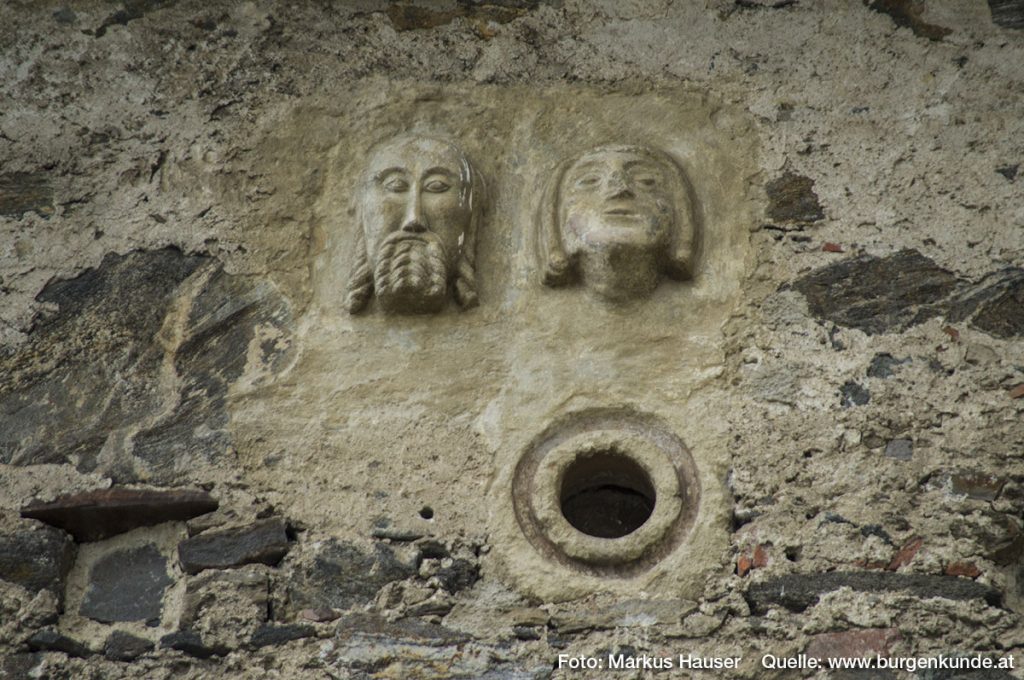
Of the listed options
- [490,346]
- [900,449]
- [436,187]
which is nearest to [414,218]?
[436,187]

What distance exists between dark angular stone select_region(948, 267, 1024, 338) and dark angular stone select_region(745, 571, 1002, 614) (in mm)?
609

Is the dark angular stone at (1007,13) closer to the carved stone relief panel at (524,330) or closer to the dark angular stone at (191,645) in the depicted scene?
the carved stone relief panel at (524,330)

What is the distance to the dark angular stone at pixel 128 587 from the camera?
10.3 feet

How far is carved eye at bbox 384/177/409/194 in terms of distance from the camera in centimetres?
356

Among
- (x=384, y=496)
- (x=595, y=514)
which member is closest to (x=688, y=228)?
(x=595, y=514)

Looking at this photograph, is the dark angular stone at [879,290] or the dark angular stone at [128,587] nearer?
the dark angular stone at [128,587]

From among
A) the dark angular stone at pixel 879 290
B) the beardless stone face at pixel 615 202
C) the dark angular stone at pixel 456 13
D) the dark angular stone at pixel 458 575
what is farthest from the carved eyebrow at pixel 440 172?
the dark angular stone at pixel 458 575

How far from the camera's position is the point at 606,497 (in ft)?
11.0

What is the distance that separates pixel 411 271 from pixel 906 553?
4.02 feet

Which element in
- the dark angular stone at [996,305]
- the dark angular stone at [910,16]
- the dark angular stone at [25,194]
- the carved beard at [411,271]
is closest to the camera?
the dark angular stone at [996,305]

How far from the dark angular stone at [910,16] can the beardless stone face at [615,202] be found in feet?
2.44

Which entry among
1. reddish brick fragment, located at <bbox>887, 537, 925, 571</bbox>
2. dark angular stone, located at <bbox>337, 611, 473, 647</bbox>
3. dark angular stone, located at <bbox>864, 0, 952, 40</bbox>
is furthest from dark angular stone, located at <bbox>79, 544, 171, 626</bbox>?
dark angular stone, located at <bbox>864, 0, 952, 40</bbox>

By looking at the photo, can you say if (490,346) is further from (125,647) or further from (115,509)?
(125,647)

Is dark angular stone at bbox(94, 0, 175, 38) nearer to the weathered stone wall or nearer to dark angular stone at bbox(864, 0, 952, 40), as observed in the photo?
the weathered stone wall
